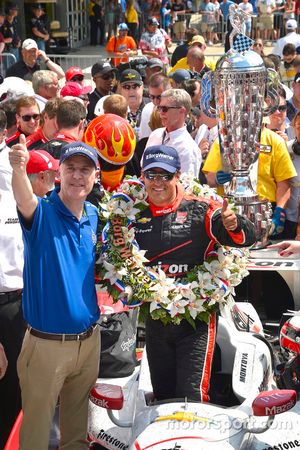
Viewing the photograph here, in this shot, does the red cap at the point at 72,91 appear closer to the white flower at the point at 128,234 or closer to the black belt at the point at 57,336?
the white flower at the point at 128,234

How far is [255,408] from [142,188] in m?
1.50

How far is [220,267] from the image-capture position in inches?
185

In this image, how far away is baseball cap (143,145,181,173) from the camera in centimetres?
465

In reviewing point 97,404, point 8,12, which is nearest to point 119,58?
point 8,12

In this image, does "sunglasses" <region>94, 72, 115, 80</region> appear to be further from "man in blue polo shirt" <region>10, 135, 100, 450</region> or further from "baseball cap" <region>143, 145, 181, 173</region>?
"man in blue polo shirt" <region>10, 135, 100, 450</region>

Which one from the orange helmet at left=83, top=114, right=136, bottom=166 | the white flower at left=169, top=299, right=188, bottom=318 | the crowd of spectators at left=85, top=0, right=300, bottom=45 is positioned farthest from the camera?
the crowd of spectators at left=85, top=0, right=300, bottom=45

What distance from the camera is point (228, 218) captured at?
4426mm

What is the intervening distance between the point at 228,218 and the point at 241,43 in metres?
2.16

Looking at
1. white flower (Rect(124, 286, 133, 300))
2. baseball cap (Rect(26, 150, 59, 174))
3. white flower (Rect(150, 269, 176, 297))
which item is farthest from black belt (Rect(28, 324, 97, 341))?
baseball cap (Rect(26, 150, 59, 174))

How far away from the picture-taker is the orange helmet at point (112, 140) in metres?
6.24

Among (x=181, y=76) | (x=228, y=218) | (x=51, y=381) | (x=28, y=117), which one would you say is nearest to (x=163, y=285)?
(x=228, y=218)

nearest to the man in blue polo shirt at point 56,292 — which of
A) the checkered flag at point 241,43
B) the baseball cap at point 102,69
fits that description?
the checkered flag at point 241,43

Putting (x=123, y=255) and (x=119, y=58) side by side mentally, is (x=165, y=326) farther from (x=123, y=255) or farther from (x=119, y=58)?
(x=119, y=58)

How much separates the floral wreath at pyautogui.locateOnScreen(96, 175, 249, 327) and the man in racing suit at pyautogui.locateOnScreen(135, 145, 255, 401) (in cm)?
8
